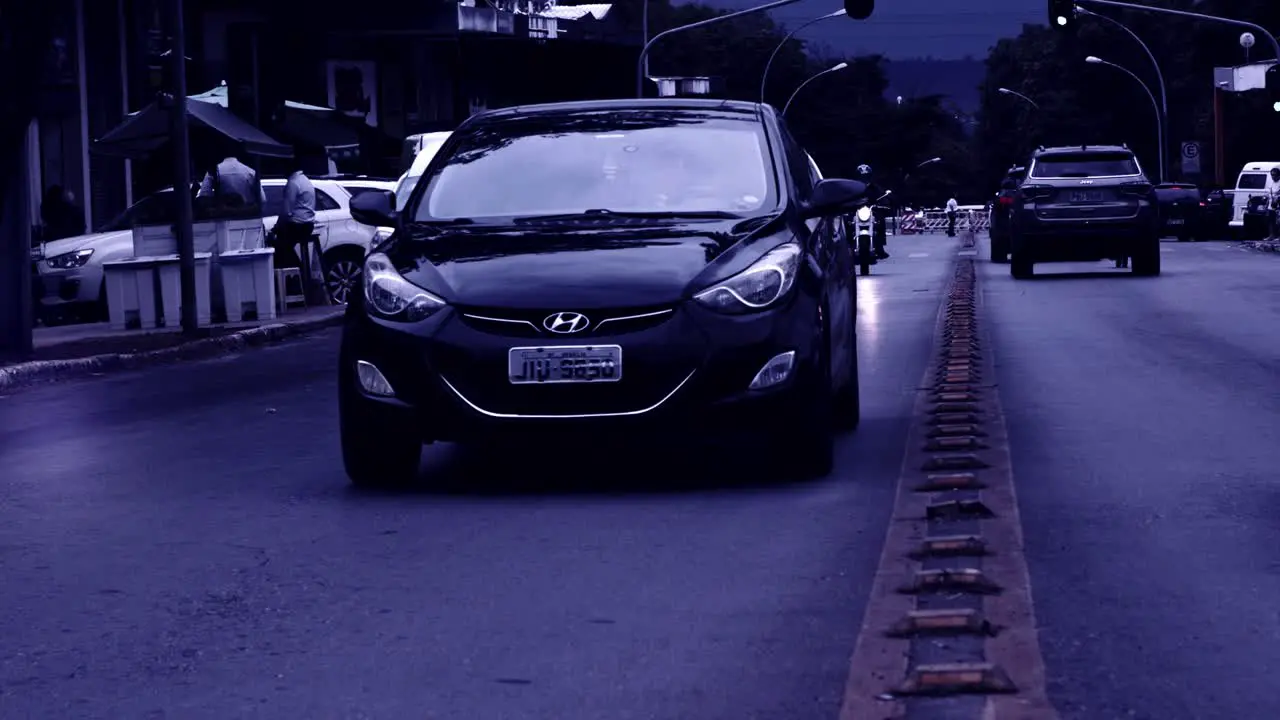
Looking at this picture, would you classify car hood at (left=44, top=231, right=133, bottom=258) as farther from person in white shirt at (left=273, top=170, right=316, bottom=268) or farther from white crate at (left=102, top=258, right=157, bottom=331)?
white crate at (left=102, top=258, right=157, bottom=331)

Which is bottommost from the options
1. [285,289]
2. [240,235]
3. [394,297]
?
[285,289]

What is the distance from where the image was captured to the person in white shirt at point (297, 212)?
83.0 feet

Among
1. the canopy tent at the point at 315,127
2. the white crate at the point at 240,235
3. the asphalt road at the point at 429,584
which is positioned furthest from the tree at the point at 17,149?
the canopy tent at the point at 315,127

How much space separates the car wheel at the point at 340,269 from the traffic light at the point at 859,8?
17.9 meters

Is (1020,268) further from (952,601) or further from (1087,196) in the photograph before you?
(952,601)

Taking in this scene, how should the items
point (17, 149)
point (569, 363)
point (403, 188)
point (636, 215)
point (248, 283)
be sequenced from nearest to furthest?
1. point (569, 363)
2. point (636, 215)
3. point (17, 149)
4. point (248, 283)
5. point (403, 188)

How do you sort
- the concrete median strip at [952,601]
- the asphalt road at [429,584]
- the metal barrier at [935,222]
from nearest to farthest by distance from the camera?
1. the concrete median strip at [952,601]
2. the asphalt road at [429,584]
3. the metal barrier at [935,222]

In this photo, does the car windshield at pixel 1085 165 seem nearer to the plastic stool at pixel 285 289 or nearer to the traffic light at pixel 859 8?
the plastic stool at pixel 285 289

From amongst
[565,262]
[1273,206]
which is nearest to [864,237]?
[1273,206]

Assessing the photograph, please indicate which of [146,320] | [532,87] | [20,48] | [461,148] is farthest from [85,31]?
[532,87]

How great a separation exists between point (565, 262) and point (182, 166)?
493 inches

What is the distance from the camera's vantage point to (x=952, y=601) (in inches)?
241

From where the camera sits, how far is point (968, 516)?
7.71 metres

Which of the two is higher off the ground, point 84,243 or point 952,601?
point 84,243
